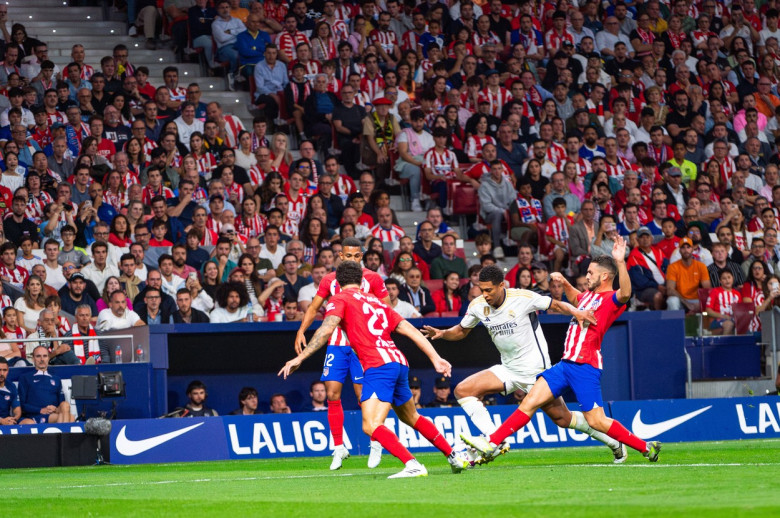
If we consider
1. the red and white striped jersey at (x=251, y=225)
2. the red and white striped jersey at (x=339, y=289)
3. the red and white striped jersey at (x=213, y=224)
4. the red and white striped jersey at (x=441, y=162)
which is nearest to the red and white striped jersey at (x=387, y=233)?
the red and white striped jersey at (x=251, y=225)

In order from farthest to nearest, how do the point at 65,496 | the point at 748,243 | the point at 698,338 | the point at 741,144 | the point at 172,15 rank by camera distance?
the point at 741,144 → the point at 172,15 → the point at 748,243 → the point at 698,338 → the point at 65,496

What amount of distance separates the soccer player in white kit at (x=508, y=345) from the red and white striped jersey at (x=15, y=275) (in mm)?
7947

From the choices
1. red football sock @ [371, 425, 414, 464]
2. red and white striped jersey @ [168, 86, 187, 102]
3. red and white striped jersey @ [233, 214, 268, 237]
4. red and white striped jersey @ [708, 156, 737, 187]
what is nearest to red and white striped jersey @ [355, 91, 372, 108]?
red and white striped jersey @ [168, 86, 187, 102]

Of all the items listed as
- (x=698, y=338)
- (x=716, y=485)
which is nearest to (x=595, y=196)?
(x=698, y=338)

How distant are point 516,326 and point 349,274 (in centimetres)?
185

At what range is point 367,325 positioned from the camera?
33.3ft

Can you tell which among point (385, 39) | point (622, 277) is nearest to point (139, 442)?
point (622, 277)

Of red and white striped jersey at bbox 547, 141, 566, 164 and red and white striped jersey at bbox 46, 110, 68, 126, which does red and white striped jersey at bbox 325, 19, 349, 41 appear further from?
red and white striped jersey at bbox 46, 110, 68, 126

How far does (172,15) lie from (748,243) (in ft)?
37.8

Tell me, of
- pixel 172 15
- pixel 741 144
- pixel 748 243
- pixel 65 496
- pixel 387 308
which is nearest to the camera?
pixel 65 496

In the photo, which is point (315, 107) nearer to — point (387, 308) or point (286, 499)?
point (387, 308)

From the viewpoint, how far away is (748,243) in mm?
21344

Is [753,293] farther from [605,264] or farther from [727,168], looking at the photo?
[605,264]

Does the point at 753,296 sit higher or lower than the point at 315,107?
lower
